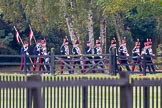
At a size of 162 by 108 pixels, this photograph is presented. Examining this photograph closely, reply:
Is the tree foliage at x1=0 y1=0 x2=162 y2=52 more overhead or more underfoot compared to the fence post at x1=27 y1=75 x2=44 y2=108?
more overhead

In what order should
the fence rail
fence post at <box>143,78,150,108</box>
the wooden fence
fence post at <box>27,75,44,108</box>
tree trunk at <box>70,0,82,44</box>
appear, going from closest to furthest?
fence post at <box>27,75,44,108</box>, the wooden fence, fence post at <box>143,78,150,108</box>, the fence rail, tree trunk at <box>70,0,82,44</box>

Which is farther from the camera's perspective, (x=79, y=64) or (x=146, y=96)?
(x=79, y=64)

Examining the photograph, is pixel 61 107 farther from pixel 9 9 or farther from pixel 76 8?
pixel 9 9

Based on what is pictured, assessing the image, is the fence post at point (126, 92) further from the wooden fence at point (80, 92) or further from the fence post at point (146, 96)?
the fence post at point (146, 96)

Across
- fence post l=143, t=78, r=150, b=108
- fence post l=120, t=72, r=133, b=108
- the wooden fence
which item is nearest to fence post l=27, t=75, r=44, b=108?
the wooden fence

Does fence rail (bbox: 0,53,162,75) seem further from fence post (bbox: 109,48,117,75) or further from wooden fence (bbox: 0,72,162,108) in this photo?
wooden fence (bbox: 0,72,162,108)

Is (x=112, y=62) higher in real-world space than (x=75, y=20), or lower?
lower

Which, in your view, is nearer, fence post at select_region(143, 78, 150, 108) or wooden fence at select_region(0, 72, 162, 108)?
wooden fence at select_region(0, 72, 162, 108)

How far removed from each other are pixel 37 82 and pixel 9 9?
161ft

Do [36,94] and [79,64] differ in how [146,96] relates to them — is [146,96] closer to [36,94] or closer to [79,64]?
[36,94]

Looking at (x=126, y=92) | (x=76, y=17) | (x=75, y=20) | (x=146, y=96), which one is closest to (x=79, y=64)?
(x=76, y=17)

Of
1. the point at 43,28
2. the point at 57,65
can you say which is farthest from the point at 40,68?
the point at 43,28

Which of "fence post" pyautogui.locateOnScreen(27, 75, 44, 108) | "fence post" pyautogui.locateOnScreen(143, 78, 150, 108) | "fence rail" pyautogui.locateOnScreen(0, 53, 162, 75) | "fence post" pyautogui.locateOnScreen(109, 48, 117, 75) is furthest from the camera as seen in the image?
"fence rail" pyautogui.locateOnScreen(0, 53, 162, 75)

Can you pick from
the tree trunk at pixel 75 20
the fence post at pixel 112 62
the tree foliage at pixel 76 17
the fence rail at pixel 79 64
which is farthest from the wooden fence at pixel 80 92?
the tree trunk at pixel 75 20
